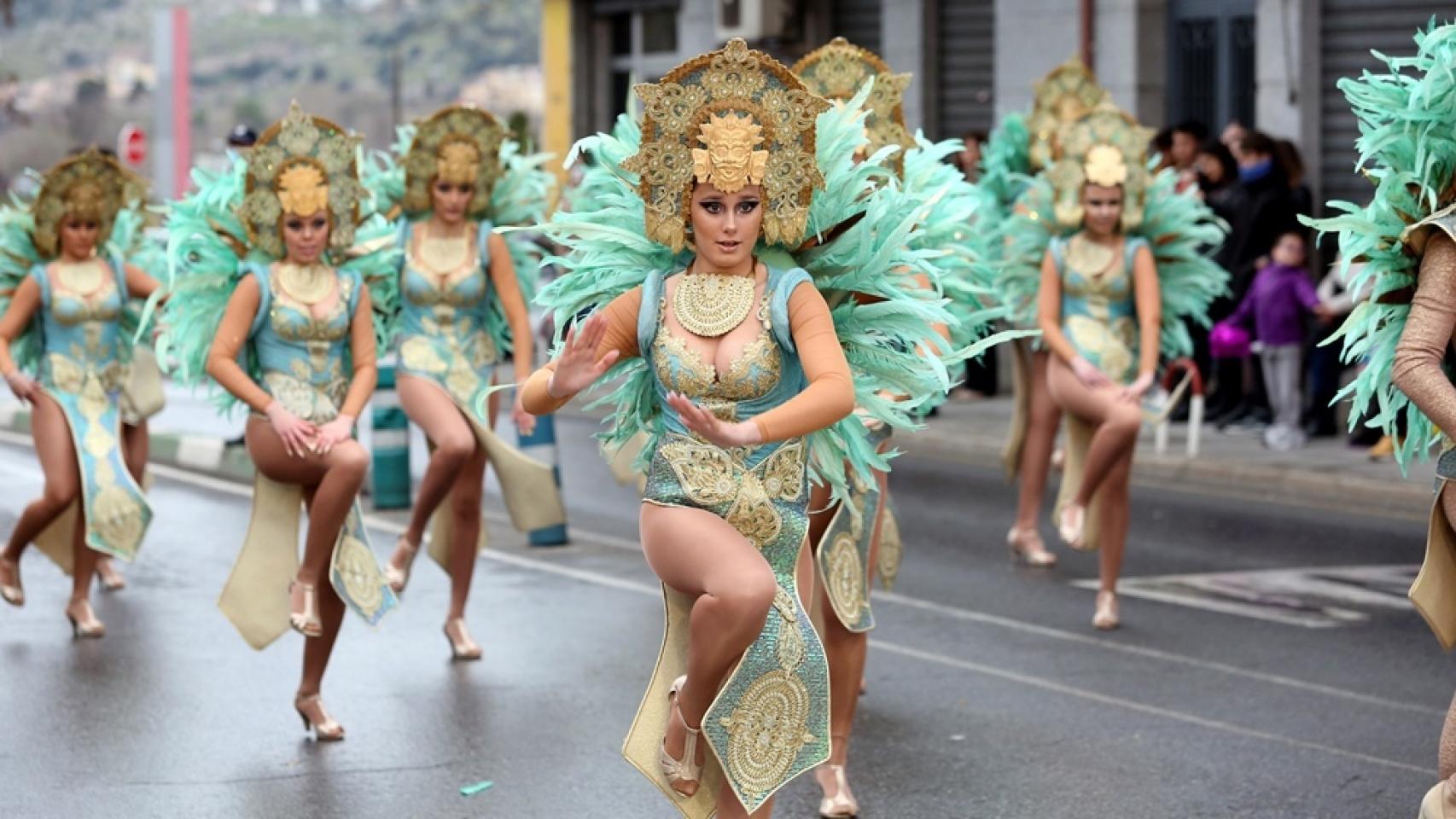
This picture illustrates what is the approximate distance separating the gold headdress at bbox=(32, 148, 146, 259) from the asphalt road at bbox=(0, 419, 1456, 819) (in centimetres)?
174

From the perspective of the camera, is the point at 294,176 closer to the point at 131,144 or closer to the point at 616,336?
the point at 616,336

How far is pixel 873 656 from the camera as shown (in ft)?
31.8

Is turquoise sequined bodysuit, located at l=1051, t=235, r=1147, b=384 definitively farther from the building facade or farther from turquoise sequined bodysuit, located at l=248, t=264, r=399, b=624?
the building facade

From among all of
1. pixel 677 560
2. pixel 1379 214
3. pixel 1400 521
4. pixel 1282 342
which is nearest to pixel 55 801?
pixel 677 560

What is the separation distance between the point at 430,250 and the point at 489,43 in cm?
6061

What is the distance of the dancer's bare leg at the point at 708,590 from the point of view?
5.78 metres

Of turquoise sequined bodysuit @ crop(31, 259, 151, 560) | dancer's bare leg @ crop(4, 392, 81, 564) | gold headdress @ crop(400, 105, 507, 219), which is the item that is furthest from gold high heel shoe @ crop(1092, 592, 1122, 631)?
dancer's bare leg @ crop(4, 392, 81, 564)

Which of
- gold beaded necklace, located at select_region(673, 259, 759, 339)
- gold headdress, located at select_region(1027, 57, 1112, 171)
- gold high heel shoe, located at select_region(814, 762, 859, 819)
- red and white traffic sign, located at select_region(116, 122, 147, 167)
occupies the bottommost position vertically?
gold high heel shoe, located at select_region(814, 762, 859, 819)

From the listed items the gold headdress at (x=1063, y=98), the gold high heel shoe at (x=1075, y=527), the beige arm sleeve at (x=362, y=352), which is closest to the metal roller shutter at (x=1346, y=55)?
the gold headdress at (x=1063, y=98)

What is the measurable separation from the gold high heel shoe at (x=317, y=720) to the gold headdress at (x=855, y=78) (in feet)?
9.29

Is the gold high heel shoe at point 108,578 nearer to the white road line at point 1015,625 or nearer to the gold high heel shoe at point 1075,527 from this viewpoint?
the white road line at point 1015,625

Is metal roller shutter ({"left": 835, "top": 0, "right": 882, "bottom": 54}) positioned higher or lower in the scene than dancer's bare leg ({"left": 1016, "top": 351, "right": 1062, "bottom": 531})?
higher

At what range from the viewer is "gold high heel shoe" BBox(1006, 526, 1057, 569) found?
1205 centimetres

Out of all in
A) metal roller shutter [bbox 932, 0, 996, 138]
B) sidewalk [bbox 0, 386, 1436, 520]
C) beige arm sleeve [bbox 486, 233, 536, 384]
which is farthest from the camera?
metal roller shutter [bbox 932, 0, 996, 138]
